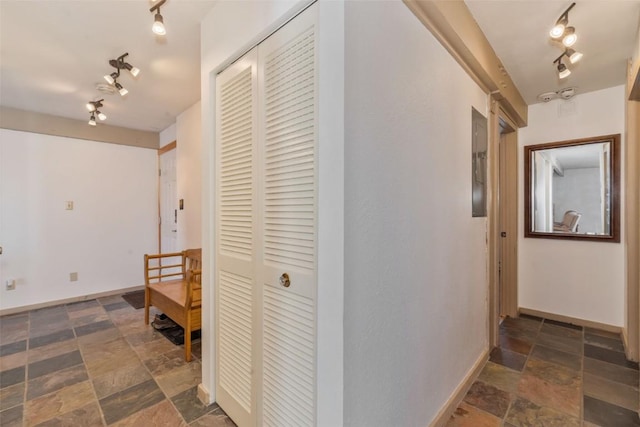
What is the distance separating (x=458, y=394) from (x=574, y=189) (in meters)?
2.59

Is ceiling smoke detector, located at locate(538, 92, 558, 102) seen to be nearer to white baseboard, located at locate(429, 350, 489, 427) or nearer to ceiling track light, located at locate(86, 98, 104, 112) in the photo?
white baseboard, located at locate(429, 350, 489, 427)

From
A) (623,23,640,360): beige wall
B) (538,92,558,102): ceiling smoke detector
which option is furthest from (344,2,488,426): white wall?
(538,92,558,102): ceiling smoke detector

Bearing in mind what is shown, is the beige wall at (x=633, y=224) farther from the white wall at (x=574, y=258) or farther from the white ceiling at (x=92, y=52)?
the white ceiling at (x=92, y=52)

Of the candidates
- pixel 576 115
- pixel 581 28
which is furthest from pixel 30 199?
pixel 576 115

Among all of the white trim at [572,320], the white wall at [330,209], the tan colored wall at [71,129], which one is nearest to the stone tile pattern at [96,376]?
the white wall at [330,209]

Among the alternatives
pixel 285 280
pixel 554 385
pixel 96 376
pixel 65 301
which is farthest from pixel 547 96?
pixel 65 301

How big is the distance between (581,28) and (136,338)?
4480 millimetres

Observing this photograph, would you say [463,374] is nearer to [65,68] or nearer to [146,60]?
[146,60]

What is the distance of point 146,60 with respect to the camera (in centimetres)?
238

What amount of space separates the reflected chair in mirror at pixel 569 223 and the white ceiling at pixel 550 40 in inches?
50.7

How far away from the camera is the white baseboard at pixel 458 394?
1.58 meters

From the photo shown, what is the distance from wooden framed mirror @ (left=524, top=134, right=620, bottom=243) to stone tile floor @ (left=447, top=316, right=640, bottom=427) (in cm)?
107

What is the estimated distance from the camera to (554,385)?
1993mm

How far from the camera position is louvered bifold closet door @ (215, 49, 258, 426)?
4.82 feet
